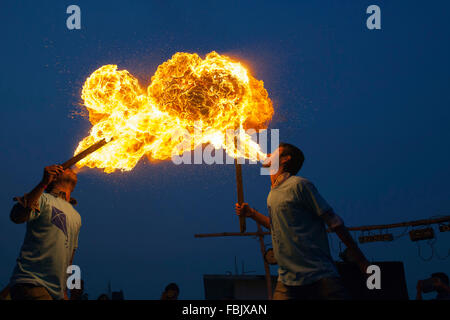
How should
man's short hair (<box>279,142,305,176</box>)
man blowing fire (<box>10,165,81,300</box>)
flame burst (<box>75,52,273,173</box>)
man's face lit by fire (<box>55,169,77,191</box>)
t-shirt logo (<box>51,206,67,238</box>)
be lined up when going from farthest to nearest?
flame burst (<box>75,52,273,173</box>) < man's face lit by fire (<box>55,169,77,191</box>) < man's short hair (<box>279,142,305,176</box>) < t-shirt logo (<box>51,206,67,238</box>) < man blowing fire (<box>10,165,81,300</box>)

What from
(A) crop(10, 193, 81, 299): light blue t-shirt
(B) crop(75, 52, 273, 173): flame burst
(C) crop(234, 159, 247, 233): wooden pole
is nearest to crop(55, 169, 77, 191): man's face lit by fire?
(A) crop(10, 193, 81, 299): light blue t-shirt

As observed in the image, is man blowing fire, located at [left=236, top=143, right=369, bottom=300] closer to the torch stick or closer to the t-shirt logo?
the t-shirt logo

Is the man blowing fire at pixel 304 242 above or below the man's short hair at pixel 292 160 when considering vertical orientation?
below

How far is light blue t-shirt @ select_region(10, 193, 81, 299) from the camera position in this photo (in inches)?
145

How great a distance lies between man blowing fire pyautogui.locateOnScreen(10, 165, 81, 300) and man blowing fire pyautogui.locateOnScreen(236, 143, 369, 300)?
246 centimetres

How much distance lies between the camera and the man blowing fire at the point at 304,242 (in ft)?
11.1

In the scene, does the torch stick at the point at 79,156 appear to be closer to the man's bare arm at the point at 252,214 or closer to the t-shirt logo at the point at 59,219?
the t-shirt logo at the point at 59,219

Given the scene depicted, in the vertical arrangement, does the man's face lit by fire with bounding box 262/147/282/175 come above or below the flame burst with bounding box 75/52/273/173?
below

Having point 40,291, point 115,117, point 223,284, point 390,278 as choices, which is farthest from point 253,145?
point 223,284

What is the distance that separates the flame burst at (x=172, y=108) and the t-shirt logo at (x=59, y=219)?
7.56 feet

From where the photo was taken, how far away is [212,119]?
6.94m

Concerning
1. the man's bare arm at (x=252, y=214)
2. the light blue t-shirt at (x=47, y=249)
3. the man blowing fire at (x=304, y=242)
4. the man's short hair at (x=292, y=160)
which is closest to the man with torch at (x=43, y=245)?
the light blue t-shirt at (x=47, y=249)

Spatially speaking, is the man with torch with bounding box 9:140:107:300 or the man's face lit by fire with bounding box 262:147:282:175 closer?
the man with torch with bounding box 9:140:107:300

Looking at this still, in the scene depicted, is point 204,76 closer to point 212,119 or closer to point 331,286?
point 212,119
